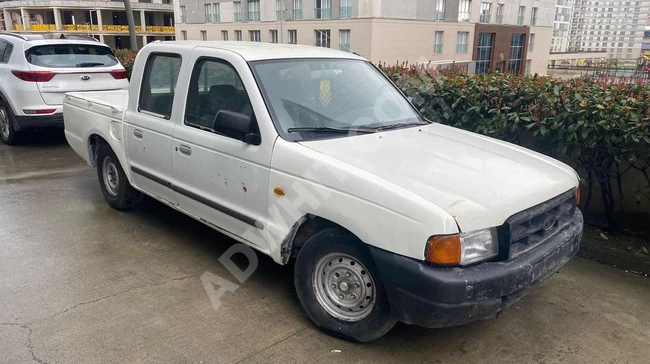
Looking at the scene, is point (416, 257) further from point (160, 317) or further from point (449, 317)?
point (160, 317)

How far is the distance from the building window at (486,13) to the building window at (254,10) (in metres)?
20.8

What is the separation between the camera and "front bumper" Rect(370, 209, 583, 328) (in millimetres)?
2836

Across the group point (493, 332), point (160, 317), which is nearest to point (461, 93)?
point (493, 332)

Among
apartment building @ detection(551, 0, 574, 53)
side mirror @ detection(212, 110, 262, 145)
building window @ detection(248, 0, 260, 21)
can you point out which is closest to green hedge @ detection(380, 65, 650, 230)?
side mirror @ detection(212, 110, 262, 145)

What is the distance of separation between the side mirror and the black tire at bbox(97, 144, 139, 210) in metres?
2.32

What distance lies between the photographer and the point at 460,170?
332 centimetres

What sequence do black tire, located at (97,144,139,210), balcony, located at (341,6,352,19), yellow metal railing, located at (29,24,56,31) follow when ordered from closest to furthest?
black tire, located at (97,144,139,210) < balcony, located at (341,6,352,19) < yellow metal railing, located at (29,24,56,31)

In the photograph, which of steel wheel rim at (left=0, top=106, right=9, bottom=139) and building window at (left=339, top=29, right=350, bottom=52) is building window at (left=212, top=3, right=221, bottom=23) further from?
steel wheel rim at (left=0, top=106, right=9, bottom=139)

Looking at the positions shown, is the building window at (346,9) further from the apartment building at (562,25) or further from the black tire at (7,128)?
the apartment building at (562,25)

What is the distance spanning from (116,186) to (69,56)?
3871 millimetres

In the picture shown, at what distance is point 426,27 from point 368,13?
7.27m

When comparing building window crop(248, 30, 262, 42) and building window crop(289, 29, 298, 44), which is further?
building window crop(248, 30, 262, 42)

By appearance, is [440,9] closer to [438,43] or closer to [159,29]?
[438,43]

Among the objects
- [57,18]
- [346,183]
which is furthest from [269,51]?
[57,18]
